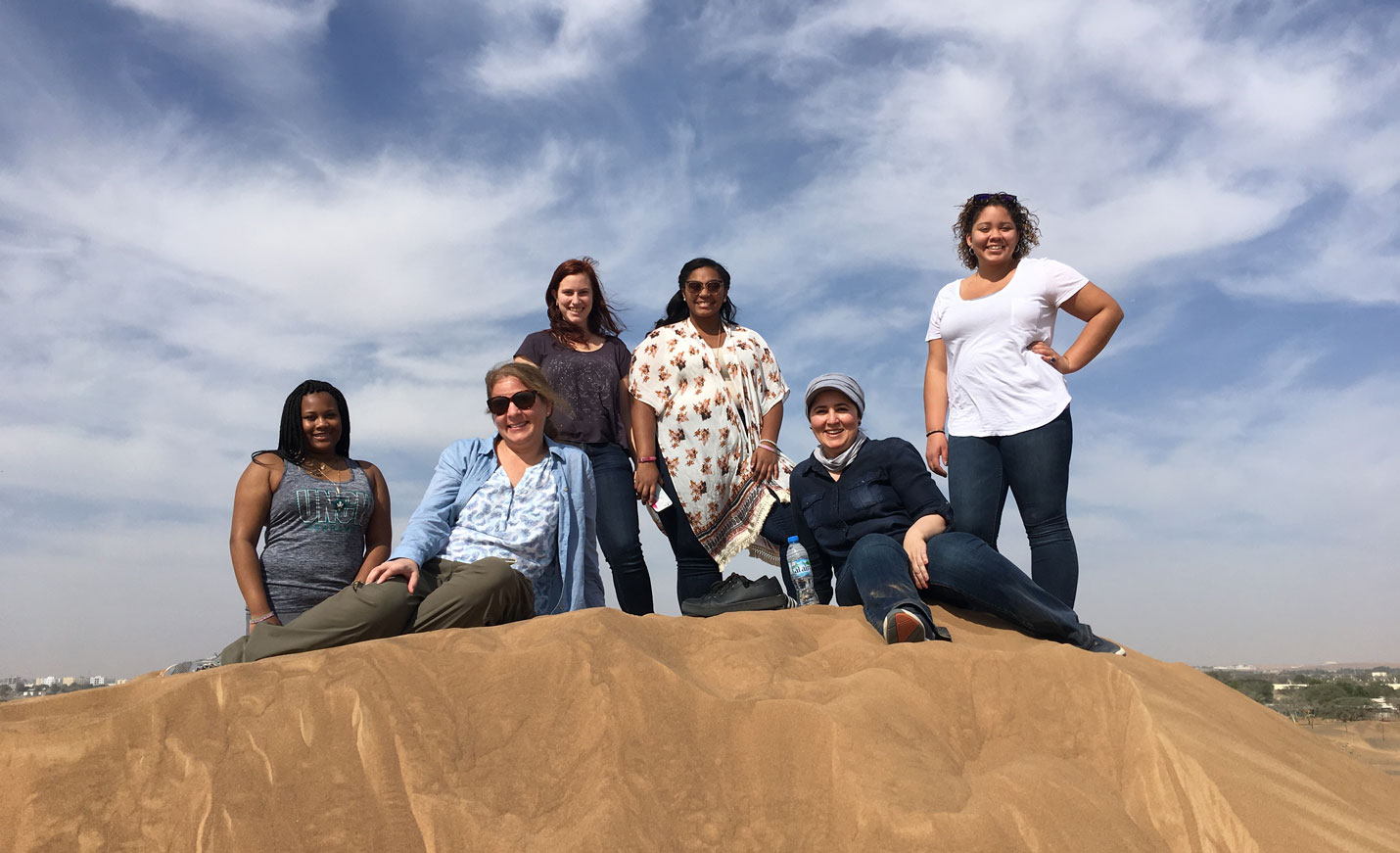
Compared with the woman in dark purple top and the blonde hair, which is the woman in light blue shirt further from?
the woman in dark purple top

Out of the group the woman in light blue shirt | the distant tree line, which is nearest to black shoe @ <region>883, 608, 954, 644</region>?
the woman in light blue shirt

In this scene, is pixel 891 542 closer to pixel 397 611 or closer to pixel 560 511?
pixel 560 511

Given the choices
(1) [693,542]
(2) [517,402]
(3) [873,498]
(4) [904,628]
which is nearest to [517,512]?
(2) [517,402]

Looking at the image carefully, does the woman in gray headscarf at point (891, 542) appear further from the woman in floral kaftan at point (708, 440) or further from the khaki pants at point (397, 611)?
the khaki pants at point (397, 611)

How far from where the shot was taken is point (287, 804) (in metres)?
2.38

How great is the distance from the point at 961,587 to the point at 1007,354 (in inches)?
47.3

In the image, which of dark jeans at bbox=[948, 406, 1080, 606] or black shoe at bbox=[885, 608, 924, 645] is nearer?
black shoe at bbox=[885, 608, 924, 645]

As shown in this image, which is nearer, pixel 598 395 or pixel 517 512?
pixel 517 512

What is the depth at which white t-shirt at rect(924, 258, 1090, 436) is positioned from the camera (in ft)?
13.9

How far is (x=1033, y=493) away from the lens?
164 inches

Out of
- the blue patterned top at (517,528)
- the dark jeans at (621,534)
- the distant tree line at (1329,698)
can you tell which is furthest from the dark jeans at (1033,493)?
the distant tree line at (1329,698)

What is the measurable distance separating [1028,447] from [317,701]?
3.17 m

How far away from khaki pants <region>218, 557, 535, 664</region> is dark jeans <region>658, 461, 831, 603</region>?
4.28ft

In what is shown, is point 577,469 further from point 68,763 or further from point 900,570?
point 68,763
